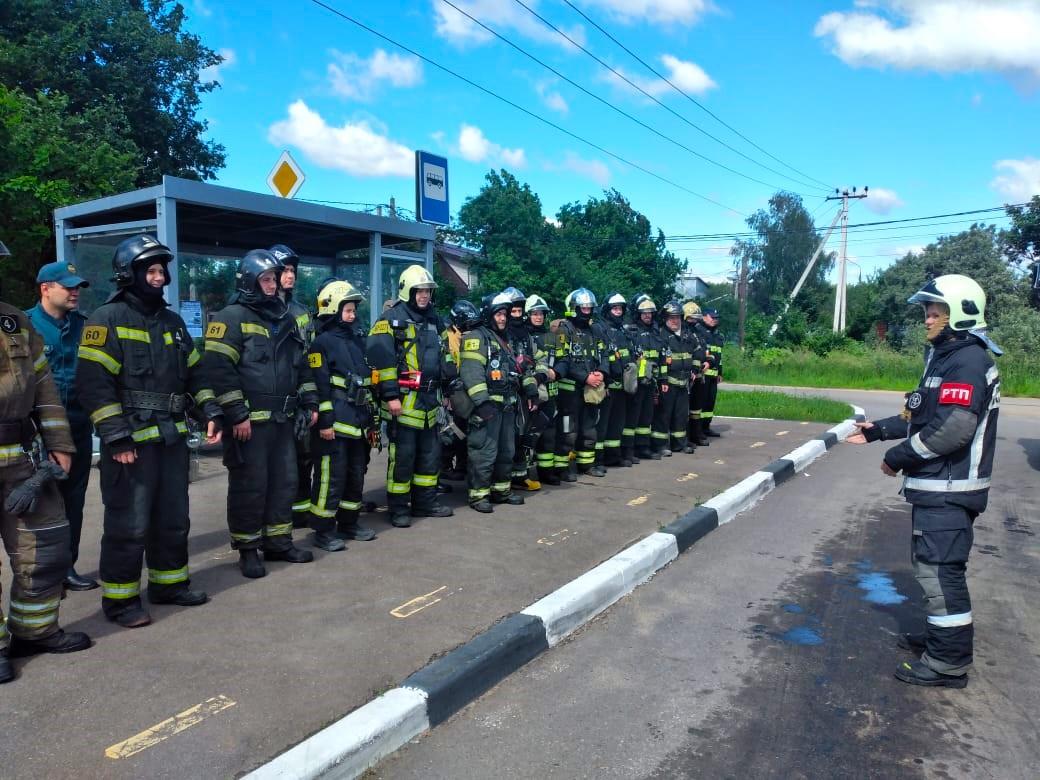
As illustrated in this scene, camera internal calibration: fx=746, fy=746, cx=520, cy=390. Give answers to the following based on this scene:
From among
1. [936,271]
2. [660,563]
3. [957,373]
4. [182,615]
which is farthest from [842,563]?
[936,271]

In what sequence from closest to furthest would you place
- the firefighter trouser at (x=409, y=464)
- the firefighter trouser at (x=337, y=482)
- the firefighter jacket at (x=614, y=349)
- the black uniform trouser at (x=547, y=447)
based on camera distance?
the firefighter trouser at (x=337, y=482) < the firefighter trouser at (x=409, y=464) < the black uniform trouser at (x=547, y=447) < the firefighter jacket at (x=614, y=349)

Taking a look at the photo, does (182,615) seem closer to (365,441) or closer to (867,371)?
(365,441)

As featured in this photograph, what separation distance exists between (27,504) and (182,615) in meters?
1.15

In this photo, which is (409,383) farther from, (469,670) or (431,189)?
(431,189)

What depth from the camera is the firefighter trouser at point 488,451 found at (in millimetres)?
6879

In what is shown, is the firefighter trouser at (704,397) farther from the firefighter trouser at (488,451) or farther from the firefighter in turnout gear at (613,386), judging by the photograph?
the firefighter trouser at (488,451)

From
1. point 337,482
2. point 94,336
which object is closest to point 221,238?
point 337,482

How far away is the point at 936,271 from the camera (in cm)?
4181

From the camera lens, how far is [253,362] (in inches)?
196

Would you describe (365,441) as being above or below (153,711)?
above

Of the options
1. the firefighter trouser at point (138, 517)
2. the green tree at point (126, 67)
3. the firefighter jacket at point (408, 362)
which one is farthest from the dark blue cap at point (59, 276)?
the green tree at point (126, 67)

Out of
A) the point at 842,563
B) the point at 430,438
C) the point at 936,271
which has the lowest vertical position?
the point at 842,563

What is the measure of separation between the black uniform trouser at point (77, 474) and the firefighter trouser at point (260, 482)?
2.85 ft

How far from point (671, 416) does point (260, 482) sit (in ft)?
21.3
